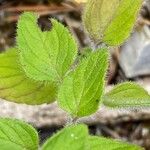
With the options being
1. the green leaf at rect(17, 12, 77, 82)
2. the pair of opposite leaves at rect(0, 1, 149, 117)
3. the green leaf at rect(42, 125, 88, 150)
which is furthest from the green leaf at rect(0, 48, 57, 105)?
the green leaf at rect(42, 125, 88, 150)

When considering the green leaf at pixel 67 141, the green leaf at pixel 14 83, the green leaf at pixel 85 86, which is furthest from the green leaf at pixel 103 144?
the green leaf at pixel 14 83

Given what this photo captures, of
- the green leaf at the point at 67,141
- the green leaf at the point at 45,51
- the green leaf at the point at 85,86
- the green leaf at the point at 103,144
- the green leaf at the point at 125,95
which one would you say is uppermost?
the green leaf at the point at 45,51

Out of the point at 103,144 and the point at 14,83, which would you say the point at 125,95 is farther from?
the point at 14,83

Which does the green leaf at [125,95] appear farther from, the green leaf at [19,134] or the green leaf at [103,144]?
the green leaf at [19,134]

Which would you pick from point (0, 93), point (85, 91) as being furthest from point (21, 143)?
point (0, 93)

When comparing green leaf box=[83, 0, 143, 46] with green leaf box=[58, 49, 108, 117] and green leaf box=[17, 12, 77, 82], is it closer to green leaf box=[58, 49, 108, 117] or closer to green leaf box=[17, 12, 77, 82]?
green leaf box=[17, 12, 77, 82]

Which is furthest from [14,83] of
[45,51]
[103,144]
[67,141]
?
[67,141]
